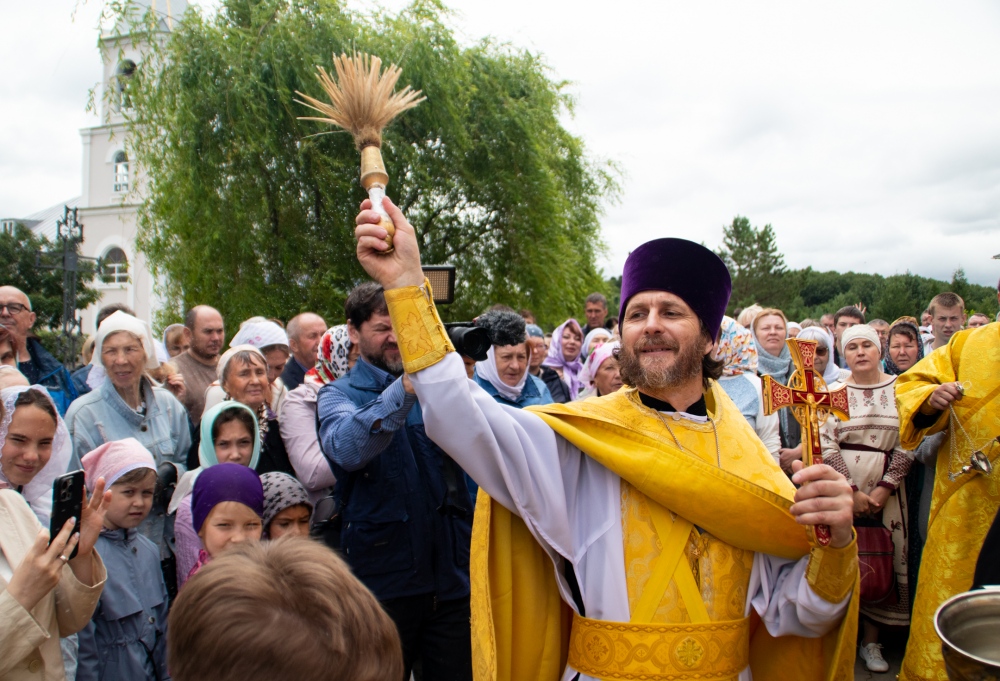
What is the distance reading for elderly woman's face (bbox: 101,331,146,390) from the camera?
14.3 feet

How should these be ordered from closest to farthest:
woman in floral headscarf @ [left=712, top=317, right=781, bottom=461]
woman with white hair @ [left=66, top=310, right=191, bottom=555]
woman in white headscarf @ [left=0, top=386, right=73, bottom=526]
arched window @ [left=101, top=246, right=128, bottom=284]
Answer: woman in white headscarf @ [left=0, top=386, right=73, bottom=526]
woman with white hair @ [left=66, top=310, right=191, bottom=555]
woman in floral headscarf @ [left=712, top=317, right=781, bottom=461]
arched window @ [left=101, top=246, right=128, bottom=284]

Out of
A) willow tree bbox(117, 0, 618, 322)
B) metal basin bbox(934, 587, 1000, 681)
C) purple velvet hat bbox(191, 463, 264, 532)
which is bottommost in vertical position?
metal basin bbox(934, 587, 1000, 681)

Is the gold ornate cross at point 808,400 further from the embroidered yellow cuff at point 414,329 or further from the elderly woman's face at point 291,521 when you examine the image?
the elderly woman's face at point 291,521

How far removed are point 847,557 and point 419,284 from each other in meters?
1.39

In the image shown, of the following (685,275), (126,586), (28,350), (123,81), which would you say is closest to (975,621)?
(685,275)

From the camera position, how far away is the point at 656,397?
260cm

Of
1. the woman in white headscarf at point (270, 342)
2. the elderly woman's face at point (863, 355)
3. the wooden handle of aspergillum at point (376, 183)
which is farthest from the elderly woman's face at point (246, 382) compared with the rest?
the elderly woman's face at point (863, 355)

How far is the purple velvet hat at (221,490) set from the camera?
11.1ft

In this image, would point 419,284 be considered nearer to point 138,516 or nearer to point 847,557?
point 847,557

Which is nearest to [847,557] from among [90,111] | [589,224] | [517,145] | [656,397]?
[656,397]

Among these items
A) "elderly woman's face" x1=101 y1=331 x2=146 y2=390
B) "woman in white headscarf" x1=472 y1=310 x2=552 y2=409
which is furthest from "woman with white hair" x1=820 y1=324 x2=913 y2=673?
"elderly woman's face" x1=101 y1=331 x2=146 y2=390

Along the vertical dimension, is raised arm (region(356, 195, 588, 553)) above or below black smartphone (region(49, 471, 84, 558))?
above

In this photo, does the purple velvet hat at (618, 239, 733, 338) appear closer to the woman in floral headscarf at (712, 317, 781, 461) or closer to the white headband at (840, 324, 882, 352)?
the woman in floral headscarf at (712, 317, 781, 461)

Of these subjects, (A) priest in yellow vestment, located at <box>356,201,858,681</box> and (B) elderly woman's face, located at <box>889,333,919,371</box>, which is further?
(B) elderly woman's face, located at <box>889,333,919,371</box>
